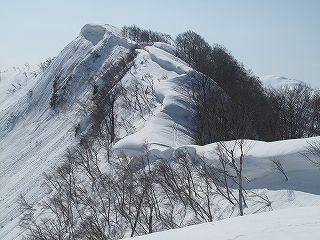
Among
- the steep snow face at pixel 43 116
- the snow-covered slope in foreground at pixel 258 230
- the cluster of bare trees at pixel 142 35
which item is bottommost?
the steep snow face at pixel 43 116

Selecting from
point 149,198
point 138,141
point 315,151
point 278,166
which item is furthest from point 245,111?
point 149,198

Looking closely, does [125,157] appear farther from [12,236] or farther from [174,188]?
[12,236]

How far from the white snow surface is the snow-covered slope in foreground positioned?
0.8 inches

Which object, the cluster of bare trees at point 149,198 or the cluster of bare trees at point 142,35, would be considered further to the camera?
the cluster of bare trees at point 142,35

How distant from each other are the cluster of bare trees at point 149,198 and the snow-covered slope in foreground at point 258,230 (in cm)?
845

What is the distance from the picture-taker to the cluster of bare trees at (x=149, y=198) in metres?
17.9

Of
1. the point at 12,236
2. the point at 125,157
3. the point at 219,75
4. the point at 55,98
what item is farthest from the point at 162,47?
the point at 12,236

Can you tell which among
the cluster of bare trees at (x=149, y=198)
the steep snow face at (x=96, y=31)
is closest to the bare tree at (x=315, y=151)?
the cluster of bare trees at (x=149, y=198)

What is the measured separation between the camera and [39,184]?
113 ft

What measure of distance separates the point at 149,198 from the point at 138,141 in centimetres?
835

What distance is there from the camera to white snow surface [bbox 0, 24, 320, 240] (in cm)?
788

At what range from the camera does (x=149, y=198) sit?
19.3m

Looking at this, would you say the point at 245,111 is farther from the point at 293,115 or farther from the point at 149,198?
the point at 149,198

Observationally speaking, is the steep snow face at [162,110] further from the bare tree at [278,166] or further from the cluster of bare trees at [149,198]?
the bare tree at [278,166]
